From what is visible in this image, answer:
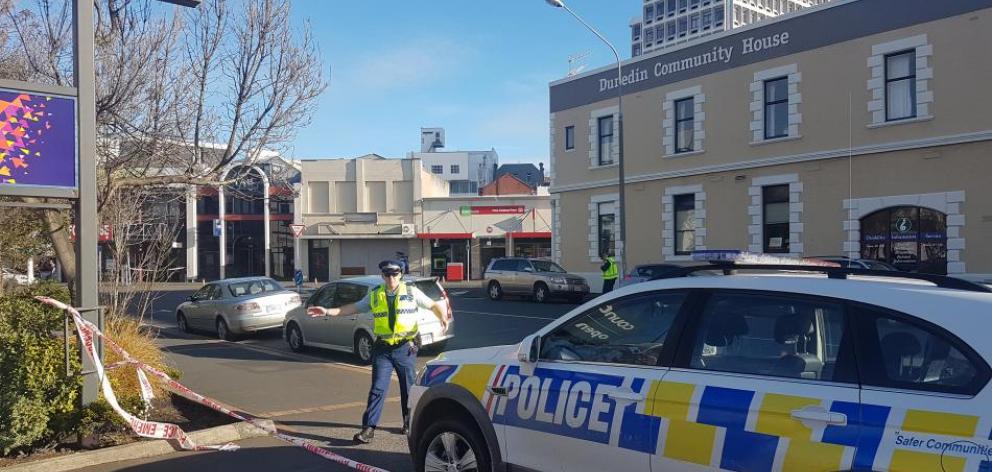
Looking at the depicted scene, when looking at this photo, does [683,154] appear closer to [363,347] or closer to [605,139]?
[605,139]

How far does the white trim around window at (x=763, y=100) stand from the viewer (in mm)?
23141

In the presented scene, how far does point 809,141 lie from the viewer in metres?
22.8

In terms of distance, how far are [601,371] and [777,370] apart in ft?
3.10

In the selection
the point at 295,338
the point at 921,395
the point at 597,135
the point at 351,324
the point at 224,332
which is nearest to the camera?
the point at 921,395

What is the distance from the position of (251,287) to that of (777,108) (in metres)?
17.0

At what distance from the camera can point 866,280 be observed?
346 centimetres

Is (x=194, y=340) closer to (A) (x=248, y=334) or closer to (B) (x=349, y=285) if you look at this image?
(A) (x=248, y=334)

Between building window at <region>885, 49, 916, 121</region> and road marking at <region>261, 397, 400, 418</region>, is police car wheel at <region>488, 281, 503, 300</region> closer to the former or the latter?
building window at <region>885, 49, 916, 121</region>

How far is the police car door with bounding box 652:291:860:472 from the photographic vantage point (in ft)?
10.2

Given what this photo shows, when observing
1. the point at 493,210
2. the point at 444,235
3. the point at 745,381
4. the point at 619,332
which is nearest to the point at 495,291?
the point at 493,210

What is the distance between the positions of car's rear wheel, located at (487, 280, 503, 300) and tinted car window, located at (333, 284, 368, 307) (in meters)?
13.1

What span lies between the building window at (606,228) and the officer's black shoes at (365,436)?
22940mm

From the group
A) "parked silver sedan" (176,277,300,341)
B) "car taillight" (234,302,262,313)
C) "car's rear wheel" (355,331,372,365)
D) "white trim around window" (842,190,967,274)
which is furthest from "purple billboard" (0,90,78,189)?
"white trim around window" (842,190,967,274)

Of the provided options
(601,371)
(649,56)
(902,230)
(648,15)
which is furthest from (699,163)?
(648,15)
